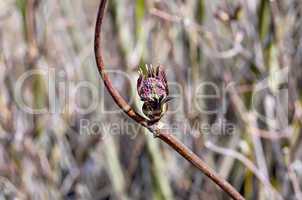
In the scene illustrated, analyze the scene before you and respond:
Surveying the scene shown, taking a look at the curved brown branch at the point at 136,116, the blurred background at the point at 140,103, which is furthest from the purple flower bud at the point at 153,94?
the blurred background at the point at 140,103

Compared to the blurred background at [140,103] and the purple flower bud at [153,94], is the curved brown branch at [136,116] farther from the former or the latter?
the blurred background at [140,103]

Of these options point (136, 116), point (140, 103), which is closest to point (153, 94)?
point (136, 116)

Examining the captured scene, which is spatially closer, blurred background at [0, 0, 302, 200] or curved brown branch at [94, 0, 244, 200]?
curved brown branch at [94, 0, 244, 200]

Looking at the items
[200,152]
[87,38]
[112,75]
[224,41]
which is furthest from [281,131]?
[87,38]

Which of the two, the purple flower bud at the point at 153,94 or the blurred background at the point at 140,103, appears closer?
the purple flower bud at the point at 153,94

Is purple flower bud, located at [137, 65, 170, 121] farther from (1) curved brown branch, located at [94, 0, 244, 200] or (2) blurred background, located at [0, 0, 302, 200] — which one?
(2) blurred background, located at [0, 0, 302, 200]

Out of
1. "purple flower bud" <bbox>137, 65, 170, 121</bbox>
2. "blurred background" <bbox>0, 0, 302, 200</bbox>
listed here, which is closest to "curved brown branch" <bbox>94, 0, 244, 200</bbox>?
"purple flower bud" <bbox>137, 65, 170, 121</bbox>

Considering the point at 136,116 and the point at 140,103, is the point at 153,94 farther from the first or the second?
the point at 140,103

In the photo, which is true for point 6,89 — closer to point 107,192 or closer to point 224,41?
point 107,192
